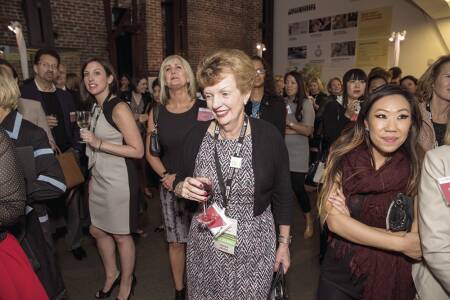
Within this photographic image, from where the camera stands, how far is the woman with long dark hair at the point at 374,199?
5.06 ft

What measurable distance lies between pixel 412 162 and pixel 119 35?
8.44 metres

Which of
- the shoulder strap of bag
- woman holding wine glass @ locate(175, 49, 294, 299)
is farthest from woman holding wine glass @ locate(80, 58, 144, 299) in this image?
woman holding wine glass @ locate(175, 49, 294, 299)

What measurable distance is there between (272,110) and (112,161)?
1431 millimetres

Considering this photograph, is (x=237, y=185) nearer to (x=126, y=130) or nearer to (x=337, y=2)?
(x=126, y=130)

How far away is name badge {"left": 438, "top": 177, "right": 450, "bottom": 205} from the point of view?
1189 mm

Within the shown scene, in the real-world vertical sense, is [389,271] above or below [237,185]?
below

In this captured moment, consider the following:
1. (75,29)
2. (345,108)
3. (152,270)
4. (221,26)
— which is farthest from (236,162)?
(221,26)

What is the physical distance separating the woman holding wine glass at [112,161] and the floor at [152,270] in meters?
0.43

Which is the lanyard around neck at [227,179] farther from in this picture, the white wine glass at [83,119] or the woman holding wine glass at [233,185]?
the white wine glass at [83,119]

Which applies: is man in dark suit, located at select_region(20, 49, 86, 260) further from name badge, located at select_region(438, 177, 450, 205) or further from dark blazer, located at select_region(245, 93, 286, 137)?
name badge, located at select_region(438, 177, 450, 205)

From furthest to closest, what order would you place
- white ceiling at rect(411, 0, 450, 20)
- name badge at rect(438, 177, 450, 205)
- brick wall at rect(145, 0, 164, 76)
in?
brick wall at rect(145, 0, 164, 76), white ceiling at rect(411, 0, 450, 20), name badge at rect(438, 177, 450, 205)

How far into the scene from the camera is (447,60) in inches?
93.1

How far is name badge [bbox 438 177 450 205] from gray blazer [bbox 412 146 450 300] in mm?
16

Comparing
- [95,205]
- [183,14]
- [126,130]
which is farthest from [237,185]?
[183,14]
